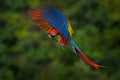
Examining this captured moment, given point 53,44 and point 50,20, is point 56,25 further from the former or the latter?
point 53,44

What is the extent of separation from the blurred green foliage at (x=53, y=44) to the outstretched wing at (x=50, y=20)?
4.06m

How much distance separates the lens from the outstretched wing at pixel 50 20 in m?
1.01

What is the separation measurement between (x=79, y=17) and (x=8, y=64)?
3.41ft

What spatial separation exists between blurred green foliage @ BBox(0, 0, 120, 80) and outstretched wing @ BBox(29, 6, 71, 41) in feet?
13.3

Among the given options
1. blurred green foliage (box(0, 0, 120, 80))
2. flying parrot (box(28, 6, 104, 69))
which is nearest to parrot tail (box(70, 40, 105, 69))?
flying parrot (box(28, 6, 104, 69))

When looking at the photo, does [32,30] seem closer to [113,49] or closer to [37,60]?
[37,60]

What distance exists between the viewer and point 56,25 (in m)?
1.05

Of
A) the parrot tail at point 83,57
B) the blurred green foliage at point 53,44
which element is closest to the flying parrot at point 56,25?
the parrot tail at point 83,57

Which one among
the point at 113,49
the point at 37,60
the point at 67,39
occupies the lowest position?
the point at 113,49

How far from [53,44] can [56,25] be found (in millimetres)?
4432

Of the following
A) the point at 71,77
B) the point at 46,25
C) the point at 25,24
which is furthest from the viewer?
the point at 25,24

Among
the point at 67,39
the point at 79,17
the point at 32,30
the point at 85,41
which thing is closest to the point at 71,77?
the point at 85,41

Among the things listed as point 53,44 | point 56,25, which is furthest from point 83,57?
point 53,44

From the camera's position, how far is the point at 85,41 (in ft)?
17.7
